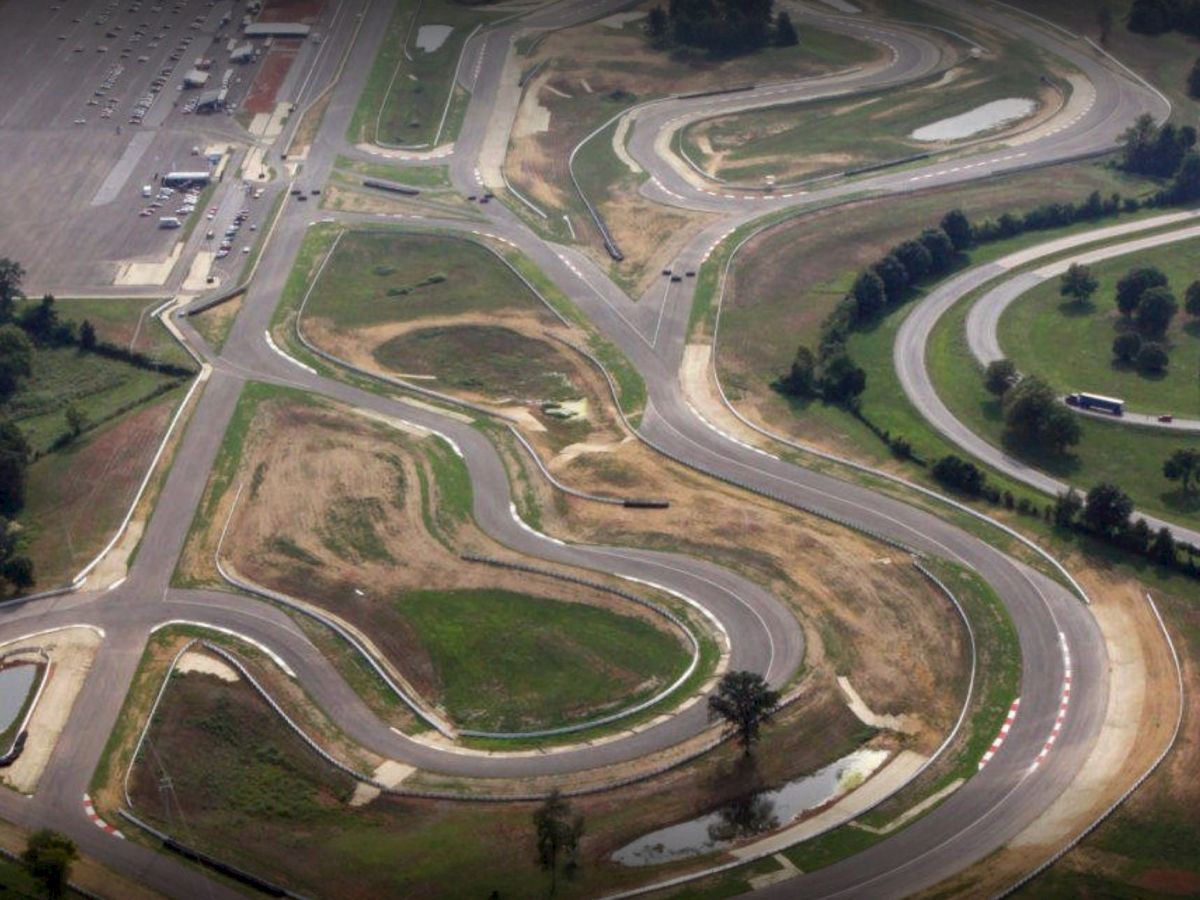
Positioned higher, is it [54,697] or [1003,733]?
[1003,733]

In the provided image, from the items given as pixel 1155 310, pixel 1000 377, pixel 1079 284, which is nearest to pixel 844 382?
pixel 1000 377

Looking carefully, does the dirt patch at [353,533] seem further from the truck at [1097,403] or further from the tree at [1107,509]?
the truck at [1097,403]

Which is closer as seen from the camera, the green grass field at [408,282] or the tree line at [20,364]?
the tree line at [20,364]

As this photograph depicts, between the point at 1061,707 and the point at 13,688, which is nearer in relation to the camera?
the point at 1061,707

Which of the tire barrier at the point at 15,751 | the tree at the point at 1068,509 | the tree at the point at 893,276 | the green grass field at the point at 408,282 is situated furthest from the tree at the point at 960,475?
the tire barrier at the point at 15,751

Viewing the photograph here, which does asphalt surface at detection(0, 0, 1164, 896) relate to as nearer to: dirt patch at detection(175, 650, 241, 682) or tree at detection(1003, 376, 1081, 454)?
dirt patch at detection(175, 650, 241, 682)

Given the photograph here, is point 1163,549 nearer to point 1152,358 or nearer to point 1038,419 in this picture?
point 1038,419
